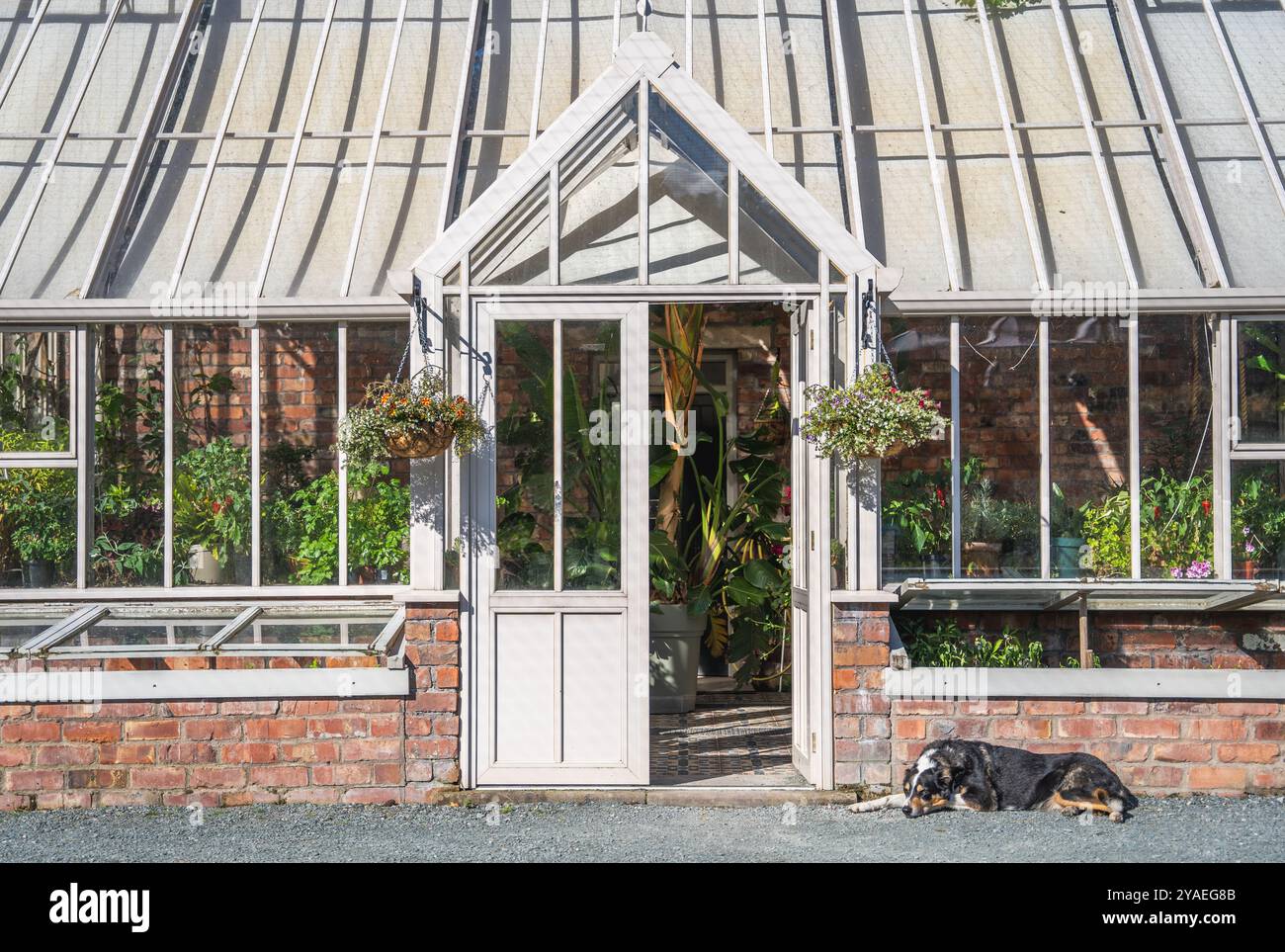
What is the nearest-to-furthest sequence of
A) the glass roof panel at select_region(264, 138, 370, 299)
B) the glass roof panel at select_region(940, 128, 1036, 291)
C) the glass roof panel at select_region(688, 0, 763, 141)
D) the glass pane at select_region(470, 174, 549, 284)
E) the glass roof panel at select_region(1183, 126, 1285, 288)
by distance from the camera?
the glass pane at select_region(470, 174, 549, 284), the glass roof panel at select_region(1183, 126, 1285, 288), the glass roof panel at select_region(940, 128, 1036, 291), the glass roof panel at select_region(264, 138, 370, 299), the glass roof panel at select_region(688, 0, 763, 141)

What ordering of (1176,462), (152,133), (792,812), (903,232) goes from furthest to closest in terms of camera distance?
1. (152,133)
2. (903,232)
3. (1176,462)
4. (792,812)

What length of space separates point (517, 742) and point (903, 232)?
3.84 meters

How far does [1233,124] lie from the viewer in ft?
26.5

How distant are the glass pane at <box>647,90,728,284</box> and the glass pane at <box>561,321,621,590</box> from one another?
0.49m

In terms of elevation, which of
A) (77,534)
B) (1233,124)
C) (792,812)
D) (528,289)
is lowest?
(792,812)

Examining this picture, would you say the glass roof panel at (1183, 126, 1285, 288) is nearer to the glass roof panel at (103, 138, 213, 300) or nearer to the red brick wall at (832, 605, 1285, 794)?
the red brick wall at (832, 605, 1285, 794)

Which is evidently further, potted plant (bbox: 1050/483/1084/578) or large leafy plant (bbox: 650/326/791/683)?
large leafy plant (bbox: 650/326/791/683)

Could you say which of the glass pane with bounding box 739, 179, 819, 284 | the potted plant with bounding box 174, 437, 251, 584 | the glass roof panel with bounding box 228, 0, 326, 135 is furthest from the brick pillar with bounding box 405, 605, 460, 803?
the glass roof panel with bounding box 228, 0, 326, 135

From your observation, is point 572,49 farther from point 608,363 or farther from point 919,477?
point 919,477

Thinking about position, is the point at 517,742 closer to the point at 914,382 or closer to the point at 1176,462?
the point at 914,382

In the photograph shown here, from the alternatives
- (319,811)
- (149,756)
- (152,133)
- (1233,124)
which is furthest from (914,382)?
(152,133)

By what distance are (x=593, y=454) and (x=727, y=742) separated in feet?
7.75

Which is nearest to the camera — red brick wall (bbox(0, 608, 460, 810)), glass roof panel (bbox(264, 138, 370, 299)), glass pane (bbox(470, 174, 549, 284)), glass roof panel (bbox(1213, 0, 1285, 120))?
red brick wall (bbox(0, 608, 460, 810))

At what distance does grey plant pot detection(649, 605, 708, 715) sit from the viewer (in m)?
9.02
